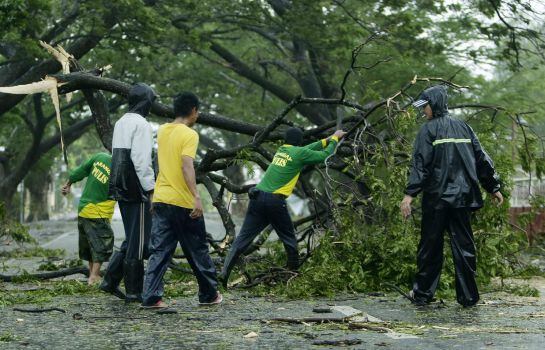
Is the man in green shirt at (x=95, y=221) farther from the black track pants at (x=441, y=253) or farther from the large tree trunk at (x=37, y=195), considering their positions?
the large tree trunk at (x=37, y=195)

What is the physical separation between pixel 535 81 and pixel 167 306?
81.5 feet

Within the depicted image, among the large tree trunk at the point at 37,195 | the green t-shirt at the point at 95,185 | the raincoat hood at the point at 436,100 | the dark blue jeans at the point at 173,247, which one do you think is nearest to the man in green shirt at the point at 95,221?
the green t-shirt at the point at 95,185

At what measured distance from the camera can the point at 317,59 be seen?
26.6 metres

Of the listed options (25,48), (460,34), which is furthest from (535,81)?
(25,48)

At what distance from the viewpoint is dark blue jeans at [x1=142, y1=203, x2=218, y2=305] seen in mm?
8523

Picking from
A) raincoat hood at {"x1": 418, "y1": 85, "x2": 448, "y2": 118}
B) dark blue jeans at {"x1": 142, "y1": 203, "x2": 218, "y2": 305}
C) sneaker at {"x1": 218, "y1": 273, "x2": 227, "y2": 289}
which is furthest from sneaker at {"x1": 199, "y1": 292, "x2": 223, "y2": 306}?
raincoat hood at {"x1": 418, "y1": 85, "x2": 448, "y2": 118}

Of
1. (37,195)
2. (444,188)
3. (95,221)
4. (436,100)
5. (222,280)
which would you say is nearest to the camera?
(444,188)

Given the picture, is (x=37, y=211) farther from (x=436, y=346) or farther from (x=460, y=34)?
(x=436, y=346)

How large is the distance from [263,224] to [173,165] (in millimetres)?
2054

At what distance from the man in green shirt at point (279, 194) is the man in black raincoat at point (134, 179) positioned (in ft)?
4.89

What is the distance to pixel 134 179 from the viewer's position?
8.85 meters

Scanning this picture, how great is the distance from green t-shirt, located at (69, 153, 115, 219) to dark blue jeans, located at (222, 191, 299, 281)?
152cm

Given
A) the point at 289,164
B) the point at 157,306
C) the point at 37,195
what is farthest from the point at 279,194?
the point at 37,195

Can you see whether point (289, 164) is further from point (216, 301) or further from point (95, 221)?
point (95, 221)
